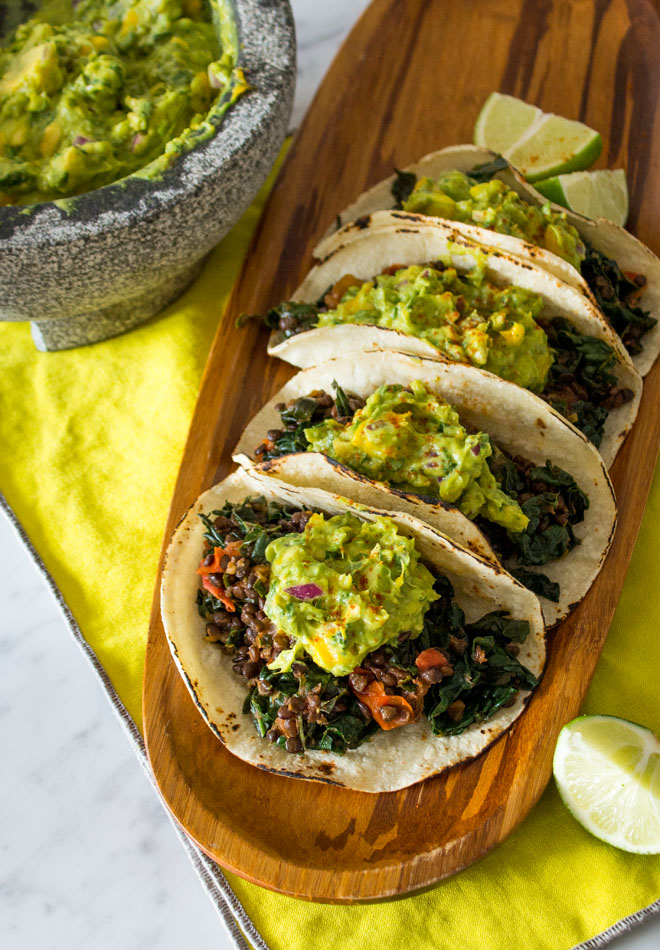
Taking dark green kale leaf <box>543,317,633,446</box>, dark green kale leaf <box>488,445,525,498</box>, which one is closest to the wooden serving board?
dark green kale leaf <box>543,317,633,446</box>

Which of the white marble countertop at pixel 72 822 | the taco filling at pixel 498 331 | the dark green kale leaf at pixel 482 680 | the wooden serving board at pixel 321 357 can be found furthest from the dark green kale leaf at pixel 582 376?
the white marble countertop at pixel 72 822

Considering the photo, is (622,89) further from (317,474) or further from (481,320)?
(317,474)

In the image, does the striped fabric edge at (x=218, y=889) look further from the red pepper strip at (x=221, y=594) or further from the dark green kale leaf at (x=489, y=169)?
the dark green kale leaf at (x=489, y=169)

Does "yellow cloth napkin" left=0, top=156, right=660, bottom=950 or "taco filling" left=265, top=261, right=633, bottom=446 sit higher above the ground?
"taco filling" left=265, top=261, right=633, bottom=446

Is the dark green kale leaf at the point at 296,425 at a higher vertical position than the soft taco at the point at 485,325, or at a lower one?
lower

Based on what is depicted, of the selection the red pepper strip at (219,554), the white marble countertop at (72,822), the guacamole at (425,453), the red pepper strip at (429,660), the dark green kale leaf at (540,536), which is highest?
the guacamole at (425,453)

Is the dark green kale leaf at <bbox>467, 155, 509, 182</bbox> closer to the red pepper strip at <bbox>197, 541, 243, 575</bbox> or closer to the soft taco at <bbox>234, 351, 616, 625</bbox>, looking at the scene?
the soft taco at <bbox>234, 351, 616, 625</bbox>


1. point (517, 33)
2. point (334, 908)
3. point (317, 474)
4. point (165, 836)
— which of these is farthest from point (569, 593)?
point (517, 33)
